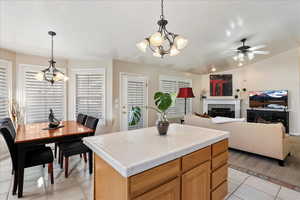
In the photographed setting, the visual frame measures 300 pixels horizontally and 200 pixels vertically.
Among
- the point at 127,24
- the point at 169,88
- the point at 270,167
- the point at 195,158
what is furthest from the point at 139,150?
the point at 169,88

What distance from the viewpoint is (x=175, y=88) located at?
19.2 ft

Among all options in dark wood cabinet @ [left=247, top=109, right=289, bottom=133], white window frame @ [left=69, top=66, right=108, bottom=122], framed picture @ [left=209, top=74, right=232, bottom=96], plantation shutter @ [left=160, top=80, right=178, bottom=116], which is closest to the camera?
white window frame @ [left=69, top=66, right=108, bottom=122]

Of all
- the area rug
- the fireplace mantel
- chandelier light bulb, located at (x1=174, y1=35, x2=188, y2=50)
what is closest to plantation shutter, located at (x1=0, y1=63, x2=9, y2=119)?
chandelier light bulb, located at (x1=174, y1=35, x2=188, y2=50)

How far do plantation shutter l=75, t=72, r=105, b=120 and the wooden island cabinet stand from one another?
2.95 metres

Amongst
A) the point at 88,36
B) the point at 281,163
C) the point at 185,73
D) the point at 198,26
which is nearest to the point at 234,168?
the point at 281,163

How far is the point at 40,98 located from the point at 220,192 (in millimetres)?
4375

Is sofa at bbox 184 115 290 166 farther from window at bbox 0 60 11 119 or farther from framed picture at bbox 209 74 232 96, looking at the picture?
window at bbox 0 60 11 119

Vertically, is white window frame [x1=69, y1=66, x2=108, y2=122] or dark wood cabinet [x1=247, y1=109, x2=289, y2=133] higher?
white window frame [x1=69, y1=66, x2=108, y2=122]

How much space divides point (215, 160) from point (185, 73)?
16.7ft

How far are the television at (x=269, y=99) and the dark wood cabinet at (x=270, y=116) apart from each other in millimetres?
195

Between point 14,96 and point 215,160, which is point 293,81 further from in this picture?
point 14,96

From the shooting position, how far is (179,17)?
262 cm

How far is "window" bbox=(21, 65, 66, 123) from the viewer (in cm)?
360

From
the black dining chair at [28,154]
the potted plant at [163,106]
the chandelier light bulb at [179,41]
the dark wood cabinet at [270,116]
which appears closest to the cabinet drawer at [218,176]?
the potted plant at [163,106]
